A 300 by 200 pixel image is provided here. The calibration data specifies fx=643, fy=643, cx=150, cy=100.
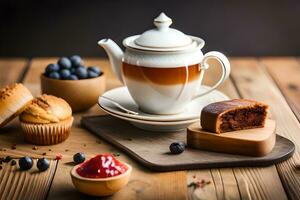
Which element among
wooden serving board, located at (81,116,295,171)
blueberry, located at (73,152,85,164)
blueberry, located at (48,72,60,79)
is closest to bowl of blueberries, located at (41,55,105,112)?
blueberry, located at (48,72,60,79)

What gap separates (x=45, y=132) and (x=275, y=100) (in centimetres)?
89

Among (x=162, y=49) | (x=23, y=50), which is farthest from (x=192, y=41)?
(x=23, y=50)

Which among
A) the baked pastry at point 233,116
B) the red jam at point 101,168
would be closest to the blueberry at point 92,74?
the baked pastry at point 233,116

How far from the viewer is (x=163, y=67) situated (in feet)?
5.91

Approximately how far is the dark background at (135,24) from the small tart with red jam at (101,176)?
2.10 metres

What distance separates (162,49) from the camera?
5.90 ft

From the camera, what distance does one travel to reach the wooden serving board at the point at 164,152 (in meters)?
1.61

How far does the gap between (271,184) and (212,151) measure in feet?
0.72

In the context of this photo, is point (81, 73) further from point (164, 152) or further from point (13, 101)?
point (164, 152)

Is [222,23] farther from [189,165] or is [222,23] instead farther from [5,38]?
[189,165]

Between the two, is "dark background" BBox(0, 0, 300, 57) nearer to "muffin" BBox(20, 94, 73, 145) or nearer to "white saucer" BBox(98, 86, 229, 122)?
"white saucer" BBox(98, 86, 229, 122)

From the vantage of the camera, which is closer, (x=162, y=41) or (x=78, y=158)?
(x=78, y=158)

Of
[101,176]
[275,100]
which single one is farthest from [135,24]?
[101,176]

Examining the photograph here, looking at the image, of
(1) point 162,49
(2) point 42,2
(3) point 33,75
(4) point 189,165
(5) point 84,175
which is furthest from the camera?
(2) point 42,2
